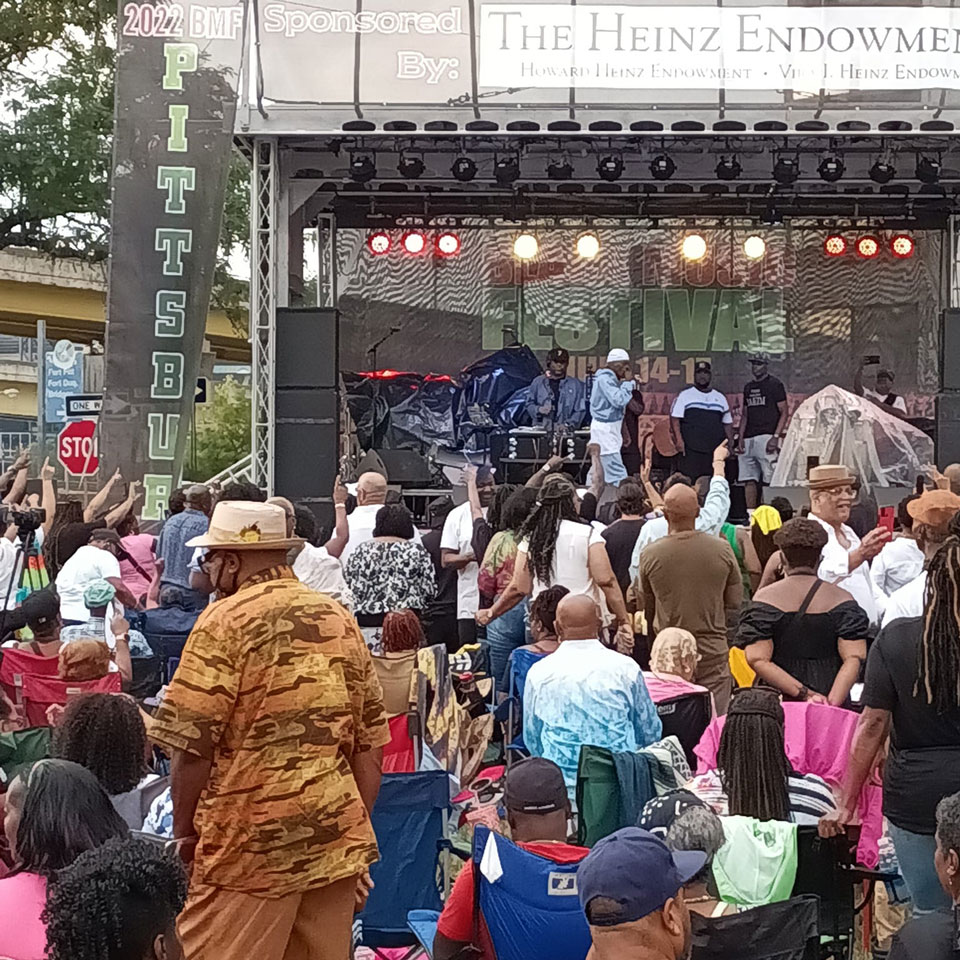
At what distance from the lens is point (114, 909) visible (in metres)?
2.53

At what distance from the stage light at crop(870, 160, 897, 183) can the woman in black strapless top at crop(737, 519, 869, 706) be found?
8168 mm

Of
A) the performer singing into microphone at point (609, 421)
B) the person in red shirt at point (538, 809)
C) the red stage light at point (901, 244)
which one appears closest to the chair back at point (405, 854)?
the person in red shirt at point (538, 809)

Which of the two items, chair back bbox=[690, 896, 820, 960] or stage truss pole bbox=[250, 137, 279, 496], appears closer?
chair back bbox=[690, 896, 820, 960]

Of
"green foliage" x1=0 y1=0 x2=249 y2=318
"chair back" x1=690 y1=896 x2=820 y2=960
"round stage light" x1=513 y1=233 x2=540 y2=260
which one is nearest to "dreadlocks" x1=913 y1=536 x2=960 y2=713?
"chair back" x1=690 y1=896 x2=820 y2=960

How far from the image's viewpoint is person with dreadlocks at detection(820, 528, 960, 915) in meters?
4.11

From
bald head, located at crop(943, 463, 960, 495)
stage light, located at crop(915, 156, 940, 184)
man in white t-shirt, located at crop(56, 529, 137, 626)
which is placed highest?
stage light, located at crop(915, 156, 940, 184)

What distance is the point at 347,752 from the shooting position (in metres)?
3.88

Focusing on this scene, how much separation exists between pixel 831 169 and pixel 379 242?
5.38 m

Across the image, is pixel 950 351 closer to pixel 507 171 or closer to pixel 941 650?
pixel 507 171

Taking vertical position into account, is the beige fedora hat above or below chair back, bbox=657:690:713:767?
above

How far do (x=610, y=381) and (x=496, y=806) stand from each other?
8.41m

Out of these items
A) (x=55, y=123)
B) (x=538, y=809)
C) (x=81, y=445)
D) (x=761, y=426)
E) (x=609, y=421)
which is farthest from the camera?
(x=55, y=123)

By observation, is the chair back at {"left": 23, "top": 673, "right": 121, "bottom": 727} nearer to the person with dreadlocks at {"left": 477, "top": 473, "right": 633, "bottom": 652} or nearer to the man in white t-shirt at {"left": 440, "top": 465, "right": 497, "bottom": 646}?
the person with dreadlocks at {"left": 477, "top": 473, "right": 633, "bottom": 652}

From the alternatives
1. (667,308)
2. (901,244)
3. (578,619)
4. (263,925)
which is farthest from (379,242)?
(263,925)
